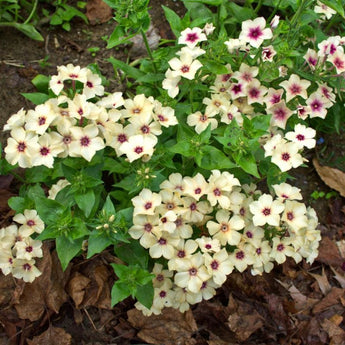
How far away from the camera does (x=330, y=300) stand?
4.04 m

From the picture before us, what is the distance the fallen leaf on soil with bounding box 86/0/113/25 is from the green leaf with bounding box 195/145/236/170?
243 centimetres

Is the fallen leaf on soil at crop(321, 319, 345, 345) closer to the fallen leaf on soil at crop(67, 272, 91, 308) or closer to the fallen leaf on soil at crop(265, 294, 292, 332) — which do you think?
the fallen leaf on soil at crop(265, 294, 292, 332)

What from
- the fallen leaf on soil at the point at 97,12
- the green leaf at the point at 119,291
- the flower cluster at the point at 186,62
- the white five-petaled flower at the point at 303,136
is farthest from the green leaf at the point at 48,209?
the fallen leaf on soil at the point at 97,12

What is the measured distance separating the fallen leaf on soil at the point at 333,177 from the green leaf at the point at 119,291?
238 centimetres

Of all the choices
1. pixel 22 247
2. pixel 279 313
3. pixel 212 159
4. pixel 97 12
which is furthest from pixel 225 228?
pixel 97 12

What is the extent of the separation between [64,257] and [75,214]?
1.06 ft

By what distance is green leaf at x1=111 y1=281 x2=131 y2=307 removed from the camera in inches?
118

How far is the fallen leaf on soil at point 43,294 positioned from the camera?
3637 millimetres

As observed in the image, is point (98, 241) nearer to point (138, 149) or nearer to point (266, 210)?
point (138, 149)

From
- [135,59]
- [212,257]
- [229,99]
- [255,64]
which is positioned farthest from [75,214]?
[135,59]

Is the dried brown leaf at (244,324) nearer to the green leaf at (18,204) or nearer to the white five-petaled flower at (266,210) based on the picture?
the white five-petaled flower at (266,210)

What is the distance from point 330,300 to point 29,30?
379cm

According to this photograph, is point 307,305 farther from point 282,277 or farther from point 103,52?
A: point 103,52

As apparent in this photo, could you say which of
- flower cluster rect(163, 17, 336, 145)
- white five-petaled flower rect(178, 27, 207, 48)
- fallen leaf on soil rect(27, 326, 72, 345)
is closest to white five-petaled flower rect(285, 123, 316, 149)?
flower cluster rect(163, 17, 336, 145)
